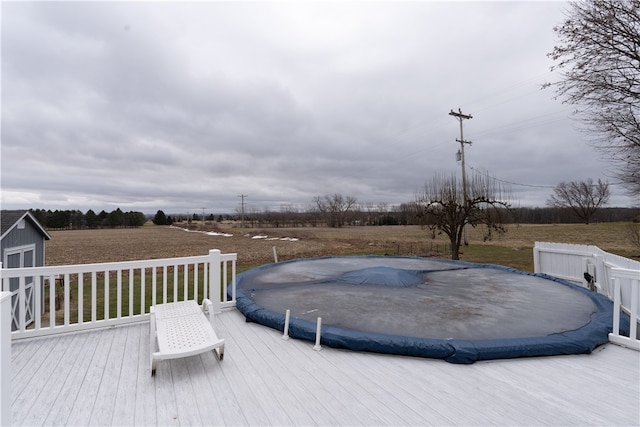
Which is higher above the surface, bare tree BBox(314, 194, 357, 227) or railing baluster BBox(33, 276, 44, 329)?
bare tree BBox(314, 194, 357, 227)

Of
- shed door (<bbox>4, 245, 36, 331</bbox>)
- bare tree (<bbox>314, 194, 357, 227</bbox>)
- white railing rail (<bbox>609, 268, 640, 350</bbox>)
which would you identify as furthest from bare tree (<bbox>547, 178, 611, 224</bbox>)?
shed door (<bbox>4, 245, 36, 331</bbox>)

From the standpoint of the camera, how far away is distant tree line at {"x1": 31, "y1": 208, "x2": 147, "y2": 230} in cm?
4284

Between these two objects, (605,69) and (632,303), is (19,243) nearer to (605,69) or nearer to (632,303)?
(632,303)

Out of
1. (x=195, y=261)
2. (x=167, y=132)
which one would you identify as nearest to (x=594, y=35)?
(x=195, y=261)

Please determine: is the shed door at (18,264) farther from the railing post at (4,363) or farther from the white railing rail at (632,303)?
the white railing rail at (632,303)

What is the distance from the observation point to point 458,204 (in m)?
10.9

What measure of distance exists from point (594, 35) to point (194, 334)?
28.7ft

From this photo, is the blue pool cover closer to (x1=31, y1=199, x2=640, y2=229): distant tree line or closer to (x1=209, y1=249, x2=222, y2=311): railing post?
(x1=209, y1=249, x2=222, y2=311): railing post

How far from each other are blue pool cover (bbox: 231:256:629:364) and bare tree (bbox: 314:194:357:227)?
4435 cm

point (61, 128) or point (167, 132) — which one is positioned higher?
point (167, 132)

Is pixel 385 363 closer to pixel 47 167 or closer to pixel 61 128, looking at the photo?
pixel 61 128

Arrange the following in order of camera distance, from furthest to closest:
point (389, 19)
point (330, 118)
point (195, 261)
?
1. point (330, 118)
2. point (389, 19)
3. point (195, 261)

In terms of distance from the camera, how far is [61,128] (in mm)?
12055

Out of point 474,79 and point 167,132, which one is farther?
point 167,132
